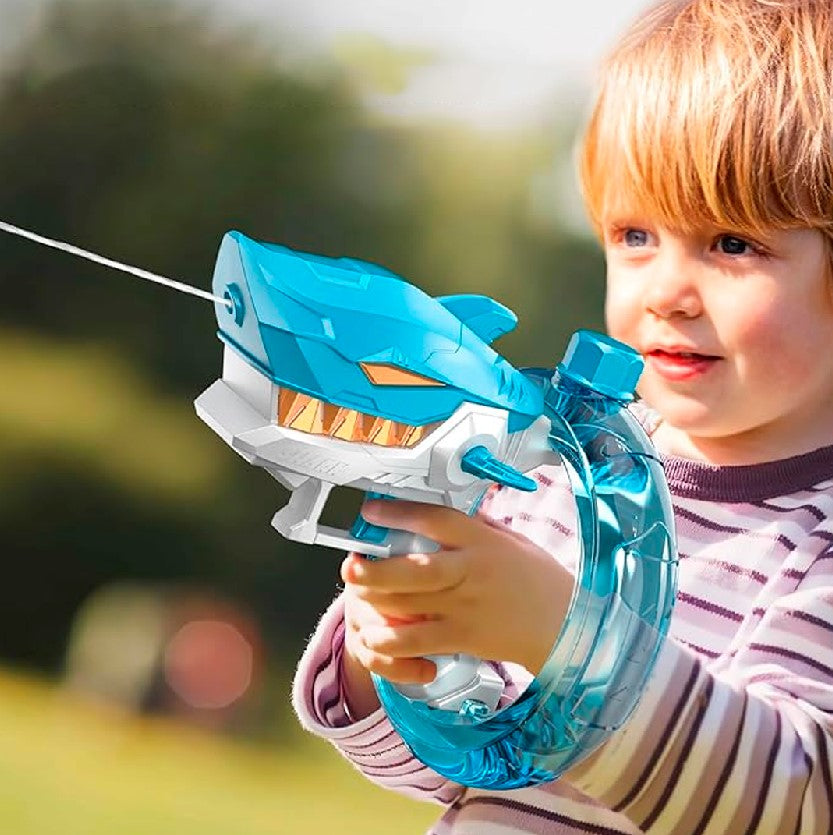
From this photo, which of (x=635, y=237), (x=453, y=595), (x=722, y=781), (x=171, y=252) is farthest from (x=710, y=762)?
(x=171, y=252)

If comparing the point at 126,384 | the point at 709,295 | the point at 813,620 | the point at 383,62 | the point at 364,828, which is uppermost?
the point at 383,62

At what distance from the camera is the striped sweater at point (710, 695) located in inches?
18.5

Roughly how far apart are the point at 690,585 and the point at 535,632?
16 cm

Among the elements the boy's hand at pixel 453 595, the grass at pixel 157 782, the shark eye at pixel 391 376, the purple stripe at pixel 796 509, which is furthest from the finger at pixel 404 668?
the grass at pixel 157 782

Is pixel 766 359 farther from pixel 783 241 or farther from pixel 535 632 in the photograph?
pixel 535 632

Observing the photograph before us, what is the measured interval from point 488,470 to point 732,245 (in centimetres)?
23

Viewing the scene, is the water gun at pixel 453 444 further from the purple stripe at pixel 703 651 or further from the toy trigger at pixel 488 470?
the purple stripe at pixel 703 651

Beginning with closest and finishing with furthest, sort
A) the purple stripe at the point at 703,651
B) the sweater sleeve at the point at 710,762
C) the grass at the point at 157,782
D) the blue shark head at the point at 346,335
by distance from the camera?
the blue shark head at the point at 346,335
the sweater sleeve at the point at 710,762
the purple stripe at the point at 703,651
the grass at the point at 157,782

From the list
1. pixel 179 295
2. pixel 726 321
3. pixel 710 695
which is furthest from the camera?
pixel 179 295

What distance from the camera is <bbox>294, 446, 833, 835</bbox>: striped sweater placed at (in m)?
0.47

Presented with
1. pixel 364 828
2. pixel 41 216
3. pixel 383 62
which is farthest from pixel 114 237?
pixel 364 828

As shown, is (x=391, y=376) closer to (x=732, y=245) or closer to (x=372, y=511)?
(x=372, y=511)

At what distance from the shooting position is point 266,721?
2.45 m

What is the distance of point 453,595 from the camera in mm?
428
